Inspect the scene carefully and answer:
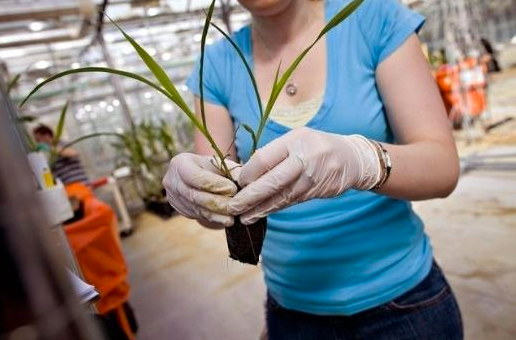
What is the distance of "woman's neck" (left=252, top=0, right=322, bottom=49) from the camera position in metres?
0.60

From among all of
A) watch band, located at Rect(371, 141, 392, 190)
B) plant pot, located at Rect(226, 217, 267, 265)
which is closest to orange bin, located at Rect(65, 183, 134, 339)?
plant pot, located at Rect(226, 217, 267, 265)

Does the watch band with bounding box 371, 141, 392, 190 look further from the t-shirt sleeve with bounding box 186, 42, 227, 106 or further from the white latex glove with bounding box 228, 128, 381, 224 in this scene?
the t-shirt sleeve with bounding box 186, 42, 227, 106

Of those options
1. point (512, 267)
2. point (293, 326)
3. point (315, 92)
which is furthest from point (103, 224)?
point (512, 267)

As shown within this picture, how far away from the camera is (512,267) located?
57.1 inches

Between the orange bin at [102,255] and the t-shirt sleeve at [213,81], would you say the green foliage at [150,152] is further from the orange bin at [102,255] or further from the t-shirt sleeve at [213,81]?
the t-shirt sleeve at [213,81]

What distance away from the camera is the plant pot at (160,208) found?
3.57 m

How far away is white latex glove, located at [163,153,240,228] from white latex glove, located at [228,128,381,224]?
0.02 metres

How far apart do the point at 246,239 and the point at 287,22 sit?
39 centimetres

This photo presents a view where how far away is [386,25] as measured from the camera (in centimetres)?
53

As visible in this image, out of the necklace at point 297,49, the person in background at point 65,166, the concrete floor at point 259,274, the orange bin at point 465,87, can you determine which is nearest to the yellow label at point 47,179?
the necklace at point 297,49

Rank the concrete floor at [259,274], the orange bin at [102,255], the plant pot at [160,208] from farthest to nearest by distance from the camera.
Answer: the plant pot at [160,208] → the concrete floor at [259,274] → the orange bin at [102,255]

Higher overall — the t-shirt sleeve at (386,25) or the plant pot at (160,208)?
the t-shirt sleeve at (386,25)

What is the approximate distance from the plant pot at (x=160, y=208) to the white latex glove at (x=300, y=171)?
3111mm

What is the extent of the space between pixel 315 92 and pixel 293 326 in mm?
415
